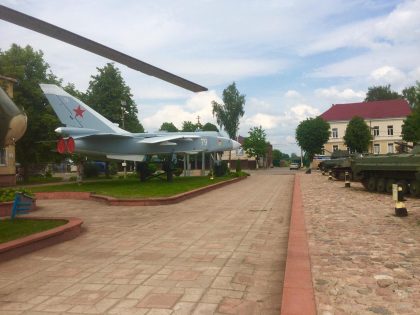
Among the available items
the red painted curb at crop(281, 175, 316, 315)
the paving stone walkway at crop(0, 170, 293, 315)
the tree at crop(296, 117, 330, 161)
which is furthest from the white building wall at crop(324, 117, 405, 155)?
the red painted curb at crop(281, 175, 316, 315)

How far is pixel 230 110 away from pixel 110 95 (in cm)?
3091

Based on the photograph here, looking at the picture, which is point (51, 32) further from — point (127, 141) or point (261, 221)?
point (127, 141)

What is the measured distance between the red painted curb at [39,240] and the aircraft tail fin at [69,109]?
1382 centimetres

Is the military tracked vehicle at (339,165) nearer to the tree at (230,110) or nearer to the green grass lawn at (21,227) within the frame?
the green grass lawn at (21,227)

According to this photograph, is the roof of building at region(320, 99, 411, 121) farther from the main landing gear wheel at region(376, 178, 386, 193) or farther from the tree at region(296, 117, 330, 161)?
the main landing gear wheel at region(376, 178, 386, 193)

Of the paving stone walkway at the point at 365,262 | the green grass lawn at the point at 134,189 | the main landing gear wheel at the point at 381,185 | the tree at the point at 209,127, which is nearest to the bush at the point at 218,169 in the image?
the green grass lawn at the point at 134,189

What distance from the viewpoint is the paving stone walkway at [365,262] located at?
408 centimetres

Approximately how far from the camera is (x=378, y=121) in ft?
218

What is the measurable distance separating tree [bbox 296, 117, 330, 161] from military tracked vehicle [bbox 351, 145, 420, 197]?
140 feet

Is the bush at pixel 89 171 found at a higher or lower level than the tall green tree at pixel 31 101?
lower

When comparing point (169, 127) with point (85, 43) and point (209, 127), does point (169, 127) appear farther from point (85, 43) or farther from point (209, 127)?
point (85, 43)

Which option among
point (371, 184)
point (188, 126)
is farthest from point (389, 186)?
point (188, 126)

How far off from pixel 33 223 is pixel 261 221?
5031 mm

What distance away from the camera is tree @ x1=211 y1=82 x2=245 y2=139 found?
228 feet
